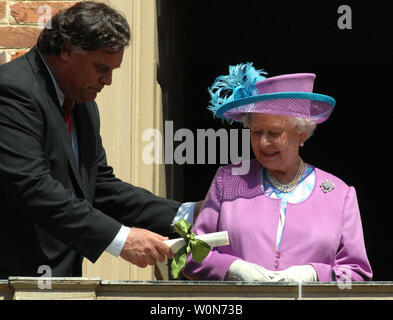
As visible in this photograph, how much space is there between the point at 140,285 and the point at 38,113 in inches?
32.6

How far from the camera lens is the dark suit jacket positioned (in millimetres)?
3883

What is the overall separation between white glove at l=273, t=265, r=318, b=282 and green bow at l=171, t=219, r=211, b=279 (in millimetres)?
257

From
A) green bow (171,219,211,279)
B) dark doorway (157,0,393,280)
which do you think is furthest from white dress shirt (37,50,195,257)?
dark doorway (157,0,393,280)

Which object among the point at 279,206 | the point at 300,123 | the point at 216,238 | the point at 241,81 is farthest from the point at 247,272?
the point at 241,81

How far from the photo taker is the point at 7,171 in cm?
388

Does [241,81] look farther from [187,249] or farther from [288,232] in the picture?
[187,249]

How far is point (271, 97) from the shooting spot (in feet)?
13.2

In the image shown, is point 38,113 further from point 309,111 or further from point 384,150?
point 384,150

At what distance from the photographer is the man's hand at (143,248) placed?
395 cm

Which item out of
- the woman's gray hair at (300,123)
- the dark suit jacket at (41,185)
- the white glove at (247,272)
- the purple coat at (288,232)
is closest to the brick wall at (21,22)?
the dark suit jacket at (41,185)

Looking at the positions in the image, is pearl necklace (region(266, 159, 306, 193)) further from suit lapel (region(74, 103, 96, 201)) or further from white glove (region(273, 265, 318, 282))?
suit lapel (region(74, 103, 96, 201))
